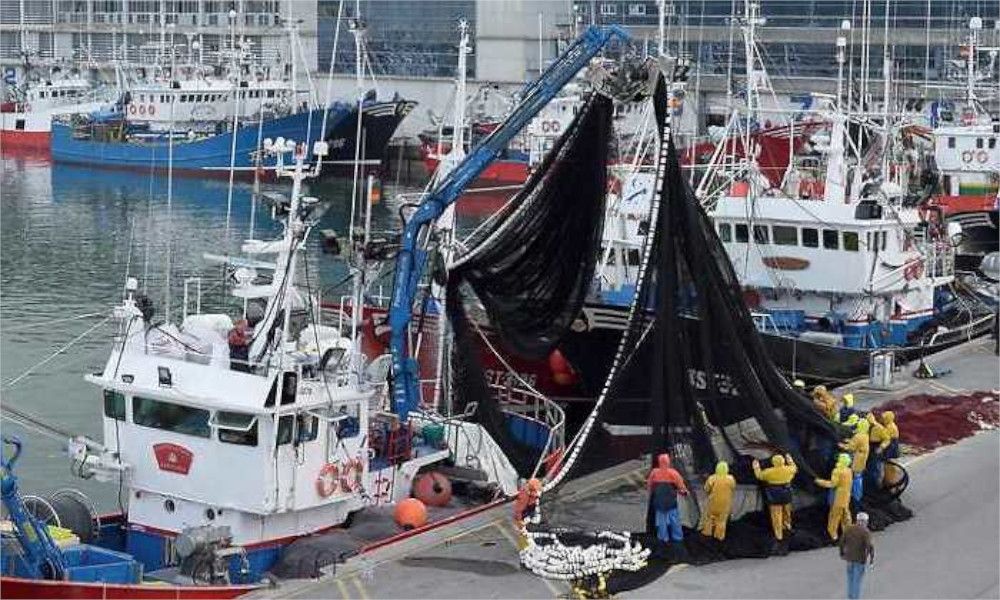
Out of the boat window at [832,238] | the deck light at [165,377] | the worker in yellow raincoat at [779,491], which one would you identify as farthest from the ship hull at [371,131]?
the worker in yellow raincoat at [779,491]

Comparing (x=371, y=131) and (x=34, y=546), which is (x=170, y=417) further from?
(x=371, y=131)

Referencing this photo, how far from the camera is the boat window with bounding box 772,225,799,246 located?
81.2 feet

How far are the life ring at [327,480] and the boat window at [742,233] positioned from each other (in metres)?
11.6

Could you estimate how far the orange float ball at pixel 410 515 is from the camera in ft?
49.3

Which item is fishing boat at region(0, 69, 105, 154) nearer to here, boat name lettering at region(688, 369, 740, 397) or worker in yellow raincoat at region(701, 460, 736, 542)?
boat name lettering at region(688, 369, 740, 397)

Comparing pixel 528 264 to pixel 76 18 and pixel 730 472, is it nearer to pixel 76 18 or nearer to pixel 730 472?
pixel 730 472

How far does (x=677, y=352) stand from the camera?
15.4 metres

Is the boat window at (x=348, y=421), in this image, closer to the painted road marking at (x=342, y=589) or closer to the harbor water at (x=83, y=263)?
the painted road marking at (x=342, y=589)

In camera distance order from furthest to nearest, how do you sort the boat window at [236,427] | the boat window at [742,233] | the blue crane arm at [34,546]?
the boat window at [742,233]
the boat window at [236,427]
the blue crane arm at [34,546]

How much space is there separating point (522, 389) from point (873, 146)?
601 inches

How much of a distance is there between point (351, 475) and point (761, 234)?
37.4ft

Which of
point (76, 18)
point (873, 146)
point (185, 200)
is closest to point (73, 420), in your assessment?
point (873, 146)

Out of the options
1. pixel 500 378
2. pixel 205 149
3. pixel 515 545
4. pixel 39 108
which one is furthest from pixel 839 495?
pixel 39 108

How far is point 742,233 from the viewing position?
25094 mm
